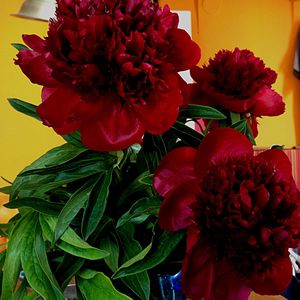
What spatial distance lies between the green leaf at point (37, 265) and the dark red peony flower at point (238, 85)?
0.23 meters

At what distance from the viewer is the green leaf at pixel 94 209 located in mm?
383

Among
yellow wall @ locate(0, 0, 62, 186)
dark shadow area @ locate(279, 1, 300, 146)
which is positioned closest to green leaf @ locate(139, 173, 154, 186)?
yellow wall @ locate(0, 0, 62, 186)

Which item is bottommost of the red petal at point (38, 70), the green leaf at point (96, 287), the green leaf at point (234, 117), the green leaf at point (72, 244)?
the green leaf at point (96, 287)

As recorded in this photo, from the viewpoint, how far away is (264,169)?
0.32 metres

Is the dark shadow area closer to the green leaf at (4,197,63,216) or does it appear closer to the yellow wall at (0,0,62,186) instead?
the yellow wall at (0,0,62,186)

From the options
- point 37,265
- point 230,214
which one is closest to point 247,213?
point 230,214

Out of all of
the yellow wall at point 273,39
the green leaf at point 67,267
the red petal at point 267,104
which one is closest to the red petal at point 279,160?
the red petal at point 267,104

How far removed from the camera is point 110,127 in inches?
13.3

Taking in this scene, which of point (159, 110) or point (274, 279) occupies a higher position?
point (159, 110)

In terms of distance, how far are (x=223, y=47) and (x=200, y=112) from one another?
3.11 meters

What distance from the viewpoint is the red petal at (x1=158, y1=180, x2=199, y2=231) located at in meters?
0.35

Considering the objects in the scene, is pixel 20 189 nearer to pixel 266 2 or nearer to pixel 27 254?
pixel 27 254

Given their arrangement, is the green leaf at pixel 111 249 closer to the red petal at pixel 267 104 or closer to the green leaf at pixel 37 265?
the green leaf at pixel 37 265

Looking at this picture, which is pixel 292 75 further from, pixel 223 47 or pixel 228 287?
pixel 228 287
